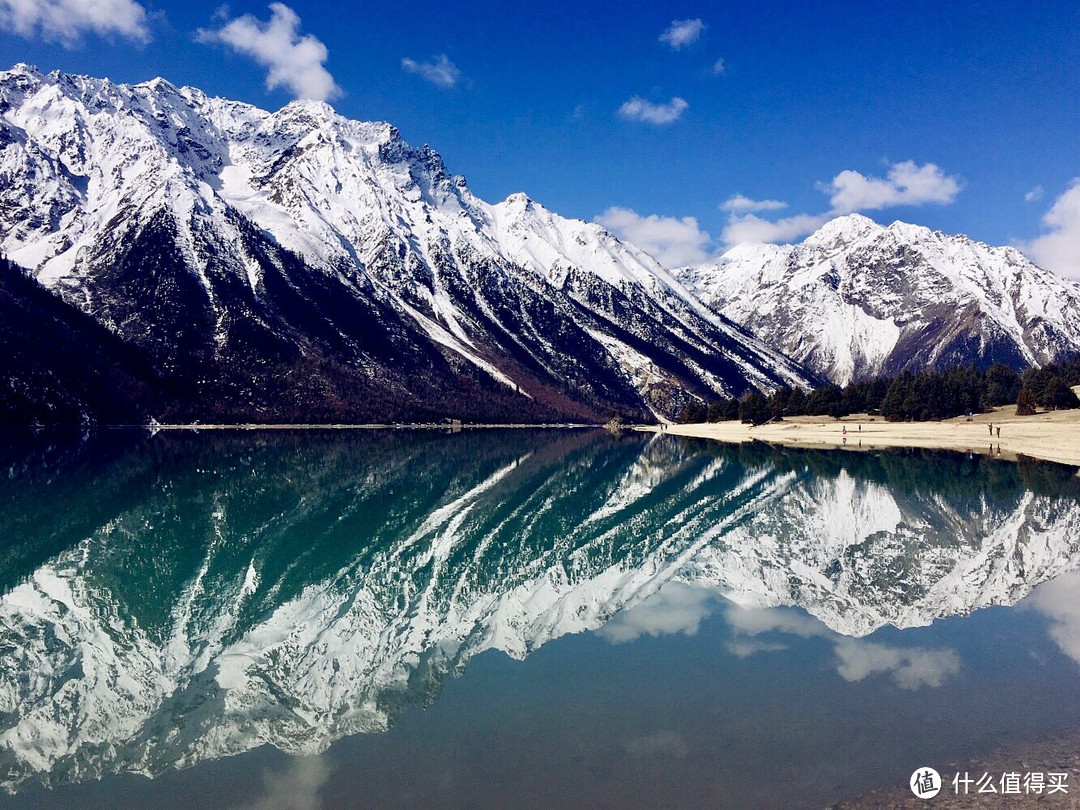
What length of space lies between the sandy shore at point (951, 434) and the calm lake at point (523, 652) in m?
56.0

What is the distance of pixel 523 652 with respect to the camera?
866 inches

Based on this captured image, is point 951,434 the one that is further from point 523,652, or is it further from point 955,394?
point 523,652

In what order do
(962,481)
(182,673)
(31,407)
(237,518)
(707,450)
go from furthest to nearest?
(31,407), (707,450), (962,481), (237,518), (182,673)

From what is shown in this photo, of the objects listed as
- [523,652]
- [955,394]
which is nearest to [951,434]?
[955,394]

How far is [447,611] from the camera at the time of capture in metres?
26.8

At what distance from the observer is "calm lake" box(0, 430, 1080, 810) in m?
14.6

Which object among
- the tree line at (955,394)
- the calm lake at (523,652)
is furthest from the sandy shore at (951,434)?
the calm lake at (523,652)

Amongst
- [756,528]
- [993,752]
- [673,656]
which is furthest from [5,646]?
[756,528]

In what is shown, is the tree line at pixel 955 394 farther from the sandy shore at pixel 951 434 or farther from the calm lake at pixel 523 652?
the calm lake at pixel 523 652

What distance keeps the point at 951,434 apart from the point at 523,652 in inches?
4676

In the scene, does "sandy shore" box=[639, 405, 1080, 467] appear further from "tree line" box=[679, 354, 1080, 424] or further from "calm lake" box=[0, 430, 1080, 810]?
"calm lake" box=[0, 430, 1080, 810]

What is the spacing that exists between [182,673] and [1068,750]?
21.0m

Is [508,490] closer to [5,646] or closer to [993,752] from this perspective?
[5,646]

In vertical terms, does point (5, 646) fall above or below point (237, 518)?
below
